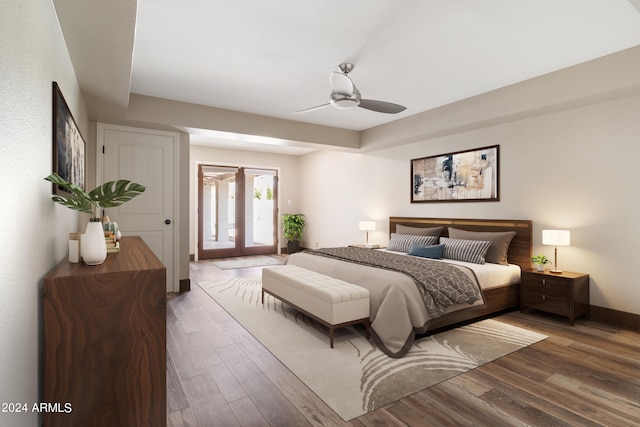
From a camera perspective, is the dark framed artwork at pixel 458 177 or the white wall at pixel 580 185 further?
the dark framed artwork at pixel 458 177

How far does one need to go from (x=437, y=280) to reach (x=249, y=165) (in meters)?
6.08

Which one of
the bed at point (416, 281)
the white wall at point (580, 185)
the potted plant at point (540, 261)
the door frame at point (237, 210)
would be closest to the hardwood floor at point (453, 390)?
the bed at point (416, 281)

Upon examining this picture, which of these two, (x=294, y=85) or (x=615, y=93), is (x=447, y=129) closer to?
(x=615, y=93)

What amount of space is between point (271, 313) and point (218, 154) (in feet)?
16.6

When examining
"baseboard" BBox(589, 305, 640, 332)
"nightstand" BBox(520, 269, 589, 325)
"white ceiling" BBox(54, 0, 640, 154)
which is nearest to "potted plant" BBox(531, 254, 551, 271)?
"nightstand" BBox(520, 269, 589, 325)

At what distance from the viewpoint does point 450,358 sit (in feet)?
8.89

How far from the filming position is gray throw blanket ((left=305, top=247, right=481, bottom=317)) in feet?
9.96

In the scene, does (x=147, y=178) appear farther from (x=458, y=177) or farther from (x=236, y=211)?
(x=458, y=177)

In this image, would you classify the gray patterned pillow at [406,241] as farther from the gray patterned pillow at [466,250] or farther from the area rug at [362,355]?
the area rug at [362,355]

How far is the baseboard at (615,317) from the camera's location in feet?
11.0

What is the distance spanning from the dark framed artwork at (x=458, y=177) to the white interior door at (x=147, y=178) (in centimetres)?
380

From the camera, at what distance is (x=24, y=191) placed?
1352 mm

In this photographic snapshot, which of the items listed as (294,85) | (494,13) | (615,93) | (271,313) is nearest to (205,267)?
(271,313)

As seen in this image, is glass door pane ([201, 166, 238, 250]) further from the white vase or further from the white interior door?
the white vase
